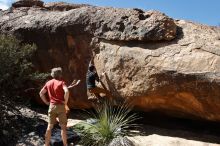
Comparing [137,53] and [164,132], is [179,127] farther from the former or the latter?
[137,53]

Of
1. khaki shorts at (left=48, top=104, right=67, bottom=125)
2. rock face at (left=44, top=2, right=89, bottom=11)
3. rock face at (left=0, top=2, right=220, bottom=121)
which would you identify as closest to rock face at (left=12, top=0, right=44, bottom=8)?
rock face at (left=44, top=2, right=89, bottom=11)

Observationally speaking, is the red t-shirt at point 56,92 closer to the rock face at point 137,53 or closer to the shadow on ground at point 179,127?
the rock face at point 137,53

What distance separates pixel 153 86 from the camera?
11.7 meters

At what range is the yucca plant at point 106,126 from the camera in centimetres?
1123

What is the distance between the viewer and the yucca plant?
11.2 meters

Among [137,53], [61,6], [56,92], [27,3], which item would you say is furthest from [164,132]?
[27,3]

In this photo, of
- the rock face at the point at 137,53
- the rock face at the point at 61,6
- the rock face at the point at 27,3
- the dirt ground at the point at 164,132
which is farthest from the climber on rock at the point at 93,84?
the rock face at the point at 27,3

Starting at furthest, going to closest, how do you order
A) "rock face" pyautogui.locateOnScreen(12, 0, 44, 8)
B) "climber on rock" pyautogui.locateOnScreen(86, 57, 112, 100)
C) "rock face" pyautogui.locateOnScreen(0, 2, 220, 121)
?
"rock face" pyautogui.locateOnScreen(12, 0, 44, 8), "climber on rock" pyautogui.locateOnScreen(86, 57, 112, 100), "rock face" pyautogui.locateOnScreen(0, 2, 220, 121)

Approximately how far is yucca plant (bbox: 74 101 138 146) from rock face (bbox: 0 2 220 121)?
1.41 ft

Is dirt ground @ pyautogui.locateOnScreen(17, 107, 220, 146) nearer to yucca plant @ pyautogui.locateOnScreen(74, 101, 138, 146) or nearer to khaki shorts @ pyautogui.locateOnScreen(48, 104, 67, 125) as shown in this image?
yucca plant @ pyautogui.locateOnScreen(74, 101, 138, 146)

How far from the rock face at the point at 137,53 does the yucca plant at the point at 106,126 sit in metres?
0.43

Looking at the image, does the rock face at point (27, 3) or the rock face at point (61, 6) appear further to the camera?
the rock face at point (27, 3)

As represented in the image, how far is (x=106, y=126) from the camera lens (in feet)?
36.9

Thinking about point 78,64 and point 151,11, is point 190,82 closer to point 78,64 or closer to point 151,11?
point 151,11
